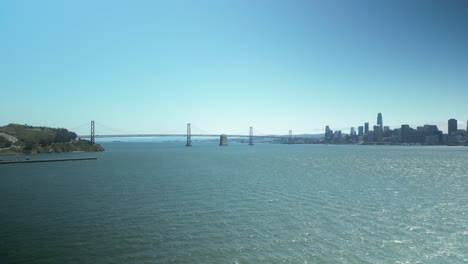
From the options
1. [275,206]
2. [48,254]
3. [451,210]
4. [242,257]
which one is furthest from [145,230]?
[451,210]

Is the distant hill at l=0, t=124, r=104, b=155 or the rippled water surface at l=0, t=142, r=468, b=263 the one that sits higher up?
the distant hill at l=0, t=124, r=104, b=155

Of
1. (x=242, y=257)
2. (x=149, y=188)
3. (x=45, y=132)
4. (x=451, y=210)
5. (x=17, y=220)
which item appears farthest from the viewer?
(x=45, y=132)

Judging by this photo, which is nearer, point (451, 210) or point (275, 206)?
point (451, 210)

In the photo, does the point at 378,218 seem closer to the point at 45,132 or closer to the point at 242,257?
the point at 242,257

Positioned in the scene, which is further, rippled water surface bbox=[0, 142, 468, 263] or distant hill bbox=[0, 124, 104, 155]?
distant hill bbox=[0, 124, 104, 155]

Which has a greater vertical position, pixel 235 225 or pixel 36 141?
pixel 36 141

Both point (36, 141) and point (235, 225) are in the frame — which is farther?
point (36, 141)

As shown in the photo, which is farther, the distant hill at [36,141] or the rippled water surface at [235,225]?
the distant hill at [36,141]

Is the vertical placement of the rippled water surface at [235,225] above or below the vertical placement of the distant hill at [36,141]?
below
